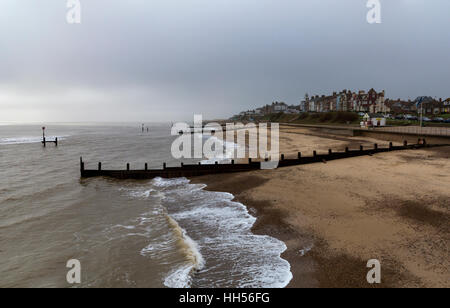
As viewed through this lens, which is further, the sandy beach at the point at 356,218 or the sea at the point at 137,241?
the sea at the point at 137,241

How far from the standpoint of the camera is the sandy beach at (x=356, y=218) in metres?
7.44

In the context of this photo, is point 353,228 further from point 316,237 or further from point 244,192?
point 244,192

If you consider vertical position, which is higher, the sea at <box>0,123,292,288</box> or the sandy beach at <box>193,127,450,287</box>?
the sandy beach at <box>193,127,450,287</box>

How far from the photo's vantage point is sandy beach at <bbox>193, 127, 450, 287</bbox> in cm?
744

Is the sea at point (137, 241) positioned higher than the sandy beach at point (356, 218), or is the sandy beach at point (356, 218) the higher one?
the sandy beach at point (356, 218)

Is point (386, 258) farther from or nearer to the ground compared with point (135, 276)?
farther from the ground

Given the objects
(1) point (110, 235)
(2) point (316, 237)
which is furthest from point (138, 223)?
(2) point (316, 237)

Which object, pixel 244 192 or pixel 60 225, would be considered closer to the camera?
pixel 60 225

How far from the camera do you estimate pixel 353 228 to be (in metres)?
10.2

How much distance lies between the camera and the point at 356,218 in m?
11.1

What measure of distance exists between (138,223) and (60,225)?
166 inches

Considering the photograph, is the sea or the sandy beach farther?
the sea
